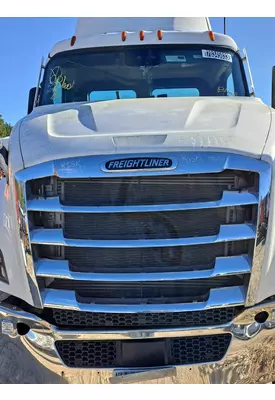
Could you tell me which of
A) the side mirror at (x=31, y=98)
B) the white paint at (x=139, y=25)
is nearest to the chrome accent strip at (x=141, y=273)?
the side mirror at (x=31, y=98)

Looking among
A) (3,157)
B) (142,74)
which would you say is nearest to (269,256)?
(3,157)

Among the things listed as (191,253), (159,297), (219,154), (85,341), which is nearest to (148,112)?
(219,154)

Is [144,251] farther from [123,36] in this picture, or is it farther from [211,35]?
[211,35]

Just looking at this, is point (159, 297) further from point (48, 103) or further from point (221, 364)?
point (48, 103)

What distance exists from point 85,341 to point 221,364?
2.74 feet

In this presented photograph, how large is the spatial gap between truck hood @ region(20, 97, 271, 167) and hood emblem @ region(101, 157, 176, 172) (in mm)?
58

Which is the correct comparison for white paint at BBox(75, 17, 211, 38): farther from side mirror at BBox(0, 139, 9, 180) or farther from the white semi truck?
the white semi truck

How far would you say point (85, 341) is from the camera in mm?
2855

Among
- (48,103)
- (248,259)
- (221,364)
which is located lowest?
(221,364)

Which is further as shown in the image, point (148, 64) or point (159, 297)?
point (148, 64)

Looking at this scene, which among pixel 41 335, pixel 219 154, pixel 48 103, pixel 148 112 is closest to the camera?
pixel 219 154

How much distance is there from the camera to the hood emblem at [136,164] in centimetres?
263

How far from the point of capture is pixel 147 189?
107 inches

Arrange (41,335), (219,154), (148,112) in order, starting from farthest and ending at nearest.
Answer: (148,112), (41,335), (219,154)
